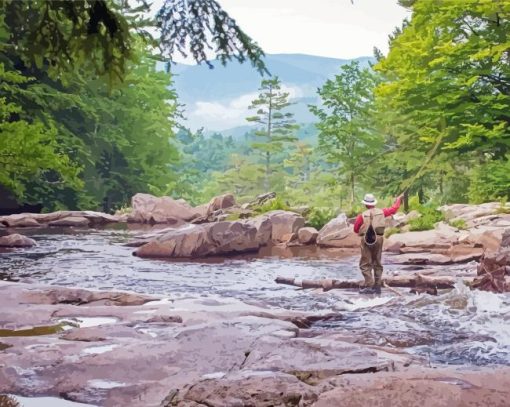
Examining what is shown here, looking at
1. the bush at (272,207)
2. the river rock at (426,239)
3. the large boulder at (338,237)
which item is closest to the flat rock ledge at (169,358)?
the river rock at (426,239)

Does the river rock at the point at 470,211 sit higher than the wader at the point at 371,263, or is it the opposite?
the river rock at the point at 470,211

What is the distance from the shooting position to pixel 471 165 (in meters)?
33.6

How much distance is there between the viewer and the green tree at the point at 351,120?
38438 mm

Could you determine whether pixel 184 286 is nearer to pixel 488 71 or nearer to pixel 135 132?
pixel 488 71

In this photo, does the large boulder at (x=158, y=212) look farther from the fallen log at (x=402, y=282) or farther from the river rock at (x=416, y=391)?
the river rock at (x=416, y=391)

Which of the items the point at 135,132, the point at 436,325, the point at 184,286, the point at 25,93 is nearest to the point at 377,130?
the point at 135,132

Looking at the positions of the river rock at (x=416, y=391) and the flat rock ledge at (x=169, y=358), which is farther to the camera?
the flat rock ledge at (x=169, y=358)

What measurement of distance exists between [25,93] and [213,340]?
23.6m

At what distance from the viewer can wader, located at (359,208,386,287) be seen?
12.5 m

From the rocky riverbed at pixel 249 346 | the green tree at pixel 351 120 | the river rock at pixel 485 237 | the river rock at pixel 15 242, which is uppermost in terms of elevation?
the green tree at pixel 351 120

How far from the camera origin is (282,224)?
80.8 ft

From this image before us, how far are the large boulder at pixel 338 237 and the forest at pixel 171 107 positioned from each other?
3544 mm

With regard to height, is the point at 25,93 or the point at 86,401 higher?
the point at 25,93

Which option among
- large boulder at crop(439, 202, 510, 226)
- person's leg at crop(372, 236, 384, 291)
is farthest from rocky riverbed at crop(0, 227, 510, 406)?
large boulder at crop(439, 202, 510, 226)
